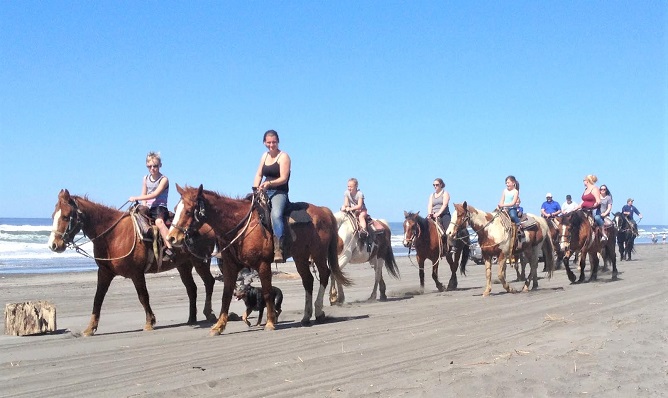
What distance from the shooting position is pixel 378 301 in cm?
1580

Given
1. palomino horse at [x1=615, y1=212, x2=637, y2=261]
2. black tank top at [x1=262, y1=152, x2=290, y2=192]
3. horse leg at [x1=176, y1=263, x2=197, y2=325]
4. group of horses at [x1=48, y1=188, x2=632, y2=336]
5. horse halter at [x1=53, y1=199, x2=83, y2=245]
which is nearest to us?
group of horses at [x1=48, y1=188, x2=632, y2=336]

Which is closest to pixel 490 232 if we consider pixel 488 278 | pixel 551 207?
pixel 488 278

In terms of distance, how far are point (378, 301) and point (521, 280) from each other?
7.20 metres

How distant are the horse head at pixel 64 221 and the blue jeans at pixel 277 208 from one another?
276cm

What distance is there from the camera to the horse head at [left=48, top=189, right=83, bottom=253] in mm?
10345

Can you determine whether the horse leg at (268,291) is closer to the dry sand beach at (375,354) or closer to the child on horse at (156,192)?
the dry sand beach at (375,354)

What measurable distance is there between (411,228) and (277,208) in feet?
22.6

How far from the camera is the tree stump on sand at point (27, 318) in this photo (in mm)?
10609

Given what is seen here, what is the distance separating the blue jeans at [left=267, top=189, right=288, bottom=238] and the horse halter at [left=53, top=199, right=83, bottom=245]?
9.00 feet

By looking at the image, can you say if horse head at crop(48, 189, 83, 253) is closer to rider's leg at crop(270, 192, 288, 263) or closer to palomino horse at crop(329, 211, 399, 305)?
rider's leg at crop(270, 192, 288, 263)

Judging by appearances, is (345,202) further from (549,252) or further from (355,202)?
(549,252)

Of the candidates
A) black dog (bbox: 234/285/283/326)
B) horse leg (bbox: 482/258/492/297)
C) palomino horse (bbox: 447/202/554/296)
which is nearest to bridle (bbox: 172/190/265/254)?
black dog (bbox: 234/285/283/326)

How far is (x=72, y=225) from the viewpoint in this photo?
1057 centimetres

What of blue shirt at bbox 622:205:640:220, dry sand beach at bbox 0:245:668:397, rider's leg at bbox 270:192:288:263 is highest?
blue shirt at bbox 622:205:640:220
